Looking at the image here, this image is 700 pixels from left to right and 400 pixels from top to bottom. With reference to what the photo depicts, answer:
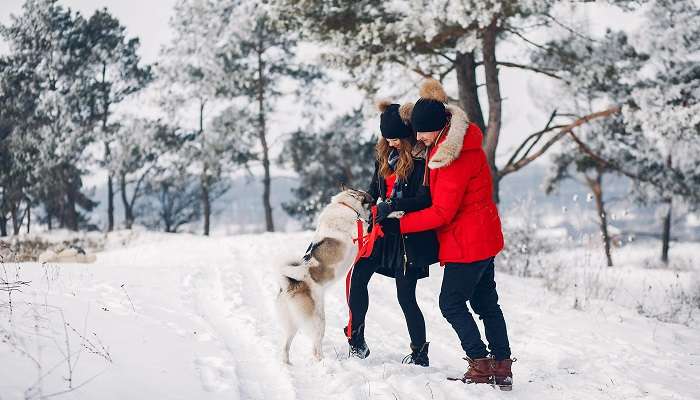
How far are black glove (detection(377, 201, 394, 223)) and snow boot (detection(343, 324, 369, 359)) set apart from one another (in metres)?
0.92

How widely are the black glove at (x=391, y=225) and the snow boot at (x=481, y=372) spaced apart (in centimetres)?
94

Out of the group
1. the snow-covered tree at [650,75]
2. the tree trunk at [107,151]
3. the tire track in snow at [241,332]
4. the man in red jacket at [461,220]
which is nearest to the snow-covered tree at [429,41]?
the snow-covered tree at [650,75]

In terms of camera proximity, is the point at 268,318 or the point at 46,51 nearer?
the point at 268,318

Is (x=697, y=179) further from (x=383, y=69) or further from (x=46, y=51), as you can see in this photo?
(x=46, y=51)

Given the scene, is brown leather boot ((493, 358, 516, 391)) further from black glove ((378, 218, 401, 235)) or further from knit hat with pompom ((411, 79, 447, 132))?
knit hat with pompom ((411, 79, 447, 132))

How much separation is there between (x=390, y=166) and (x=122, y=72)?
22015 mm

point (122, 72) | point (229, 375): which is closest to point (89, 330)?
point (229, 375)

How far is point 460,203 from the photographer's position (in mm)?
3365

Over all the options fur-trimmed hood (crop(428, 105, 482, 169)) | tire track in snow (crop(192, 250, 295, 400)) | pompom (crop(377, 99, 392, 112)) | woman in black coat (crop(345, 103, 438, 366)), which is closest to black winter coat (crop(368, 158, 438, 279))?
woman in black coat (crop(345, 103, 438, 366))

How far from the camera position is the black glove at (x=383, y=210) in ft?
11.5

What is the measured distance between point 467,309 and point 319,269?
3.52ft

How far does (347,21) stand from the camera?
33.7 ft

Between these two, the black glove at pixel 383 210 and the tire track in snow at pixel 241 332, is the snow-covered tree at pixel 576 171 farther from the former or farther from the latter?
the black glove at pixel 383 210


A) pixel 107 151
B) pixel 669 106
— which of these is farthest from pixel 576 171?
pixel 107 151
